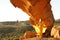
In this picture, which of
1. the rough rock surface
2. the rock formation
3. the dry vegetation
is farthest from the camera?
the dry vegetation

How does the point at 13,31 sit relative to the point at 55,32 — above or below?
above

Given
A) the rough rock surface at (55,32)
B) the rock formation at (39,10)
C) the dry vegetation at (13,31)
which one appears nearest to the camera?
the rough rock surface at (55,32)

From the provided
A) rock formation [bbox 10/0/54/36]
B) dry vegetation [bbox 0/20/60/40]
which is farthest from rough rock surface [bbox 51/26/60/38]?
dry vegetation [bbox 0/20/60/40]

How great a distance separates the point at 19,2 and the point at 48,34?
12.3ft

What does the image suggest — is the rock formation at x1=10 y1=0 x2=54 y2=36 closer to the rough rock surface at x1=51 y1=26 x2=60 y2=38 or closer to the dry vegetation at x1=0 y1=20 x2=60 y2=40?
the rough rock surface at x1=51 y1=26 x2=60 y2=38

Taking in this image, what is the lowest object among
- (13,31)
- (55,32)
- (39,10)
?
(55,32)

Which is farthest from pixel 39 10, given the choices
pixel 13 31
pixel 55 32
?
pixel 13 31

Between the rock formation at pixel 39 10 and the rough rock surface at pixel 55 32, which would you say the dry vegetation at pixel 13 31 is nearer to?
the rock formation at pixel 39 10

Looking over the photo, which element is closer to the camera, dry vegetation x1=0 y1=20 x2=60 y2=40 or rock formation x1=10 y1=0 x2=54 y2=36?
rock formation x1=10 y1=0 x2=54 y2=36

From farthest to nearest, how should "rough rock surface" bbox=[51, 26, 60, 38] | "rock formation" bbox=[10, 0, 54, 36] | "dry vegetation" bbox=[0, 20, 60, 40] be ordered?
"dry vegetation" bbox=[0, 20, 60, 40] < "rock formation" bbox=[10, 0, 54, 36] < "rough rock surface" bbox=[51, 26, 60, 38]

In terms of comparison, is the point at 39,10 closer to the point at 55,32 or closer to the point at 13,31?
the point at 55,32

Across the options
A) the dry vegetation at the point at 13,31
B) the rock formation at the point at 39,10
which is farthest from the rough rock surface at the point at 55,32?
the dry vegetation at the point at 13,31

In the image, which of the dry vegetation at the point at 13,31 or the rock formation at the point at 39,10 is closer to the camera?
the rock formation at the point at 39,10

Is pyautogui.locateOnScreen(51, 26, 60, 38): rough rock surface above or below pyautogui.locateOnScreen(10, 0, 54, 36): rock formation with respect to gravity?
below
